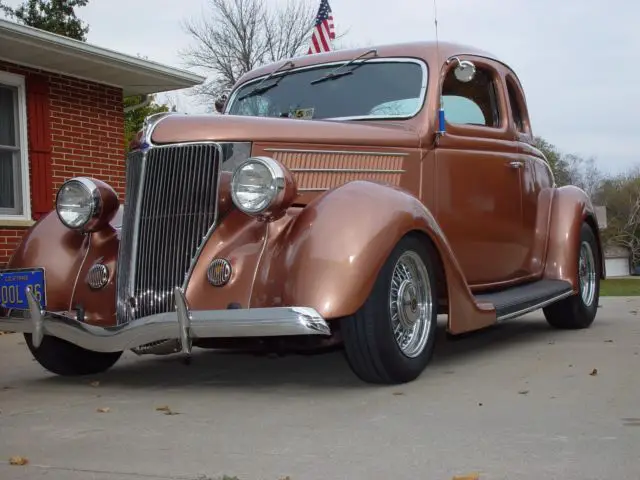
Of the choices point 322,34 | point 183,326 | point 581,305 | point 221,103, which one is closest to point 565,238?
point 581,305

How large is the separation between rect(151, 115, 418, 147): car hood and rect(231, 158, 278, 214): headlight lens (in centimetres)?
35

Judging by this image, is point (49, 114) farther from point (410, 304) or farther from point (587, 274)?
point (410, 304)

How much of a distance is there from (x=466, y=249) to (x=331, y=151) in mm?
1305

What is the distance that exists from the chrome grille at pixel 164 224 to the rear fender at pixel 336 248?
1.43 ft

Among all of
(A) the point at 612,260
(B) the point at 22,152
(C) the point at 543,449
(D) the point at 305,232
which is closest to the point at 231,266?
(D) the point at 305,232

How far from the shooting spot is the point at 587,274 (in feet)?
23.5

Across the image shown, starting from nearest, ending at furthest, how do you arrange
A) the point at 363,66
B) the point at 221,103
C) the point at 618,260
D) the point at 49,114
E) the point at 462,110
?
the point at 363,66, the point at 462,110, the point at 221,103, the point at 49,114, the point at 618,260

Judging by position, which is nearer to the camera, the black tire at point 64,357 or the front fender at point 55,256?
the front fender at point 55,256

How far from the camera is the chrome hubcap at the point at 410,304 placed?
4395 millimetres

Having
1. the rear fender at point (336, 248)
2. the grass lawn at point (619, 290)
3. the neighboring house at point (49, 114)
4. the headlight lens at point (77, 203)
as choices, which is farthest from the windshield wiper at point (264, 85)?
the grass lawn at point (619, 290)

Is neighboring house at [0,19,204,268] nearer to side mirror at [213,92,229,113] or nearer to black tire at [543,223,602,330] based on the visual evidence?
side mirror at [213,92,229,113]

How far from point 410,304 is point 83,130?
261 inches

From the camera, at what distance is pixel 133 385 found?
479 cm

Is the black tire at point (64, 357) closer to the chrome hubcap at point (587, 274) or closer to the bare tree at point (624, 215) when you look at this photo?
the chrome hubcap at point (587, 274)
